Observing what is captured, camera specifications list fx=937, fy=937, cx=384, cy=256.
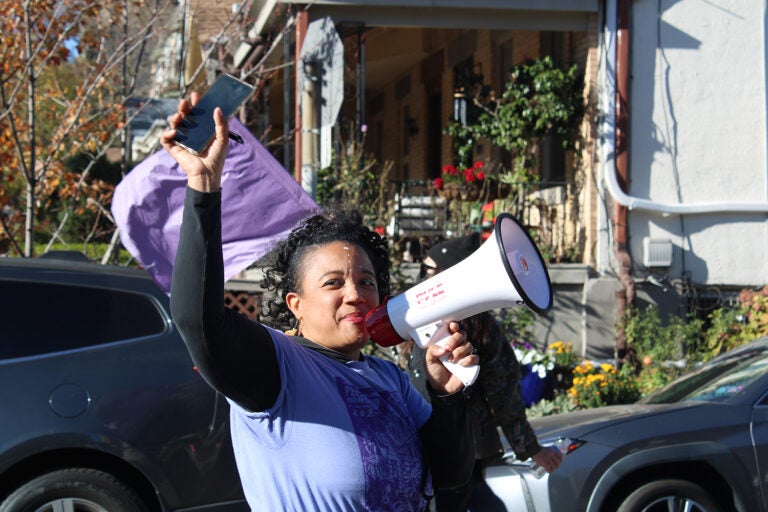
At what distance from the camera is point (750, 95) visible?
34.4 feet

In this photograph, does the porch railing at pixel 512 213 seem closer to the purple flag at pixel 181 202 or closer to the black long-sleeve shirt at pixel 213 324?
the purple flag at pixel 181 202

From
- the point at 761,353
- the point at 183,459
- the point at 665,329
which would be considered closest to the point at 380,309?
the point at 183,459

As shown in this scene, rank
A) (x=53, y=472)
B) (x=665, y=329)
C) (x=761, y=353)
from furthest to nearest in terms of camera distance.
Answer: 1. (x=665, y=329)
2. (x=761, y=353)
3. (x=53, y=472)

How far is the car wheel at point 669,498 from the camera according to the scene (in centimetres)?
491

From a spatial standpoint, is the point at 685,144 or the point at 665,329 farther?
the point at 685,144

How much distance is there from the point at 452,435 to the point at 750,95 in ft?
30.6

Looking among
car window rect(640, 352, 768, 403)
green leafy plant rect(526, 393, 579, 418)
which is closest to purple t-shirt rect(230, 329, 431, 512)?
car window rect(640, 352, 768, 403)

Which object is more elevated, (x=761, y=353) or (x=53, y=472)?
(x=761, y=353)

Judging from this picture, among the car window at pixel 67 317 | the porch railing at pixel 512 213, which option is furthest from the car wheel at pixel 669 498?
the porch railing at pixel 512 213

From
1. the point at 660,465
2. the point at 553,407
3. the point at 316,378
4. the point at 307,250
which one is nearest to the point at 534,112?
the point at 553,407

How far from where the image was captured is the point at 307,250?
2.41 metres

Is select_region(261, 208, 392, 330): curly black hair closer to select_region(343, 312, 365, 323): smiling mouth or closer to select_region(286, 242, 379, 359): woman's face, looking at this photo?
select_region(286, 242, 379, 359): woman's face

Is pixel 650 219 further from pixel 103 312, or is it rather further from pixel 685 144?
pixel 103 312

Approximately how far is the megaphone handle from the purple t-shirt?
209 mm
